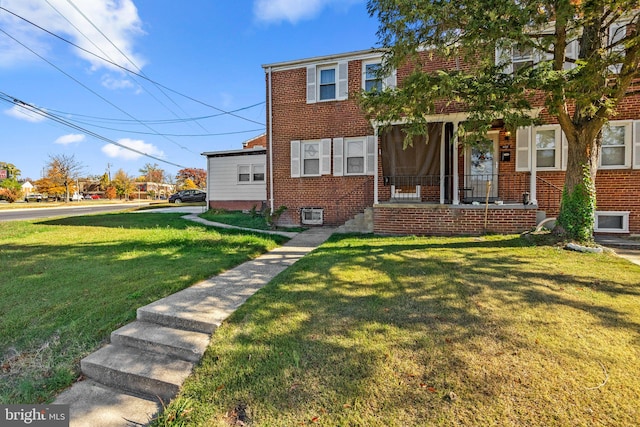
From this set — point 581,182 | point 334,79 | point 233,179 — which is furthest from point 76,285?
point 233,179

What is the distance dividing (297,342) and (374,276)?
2.02 meters

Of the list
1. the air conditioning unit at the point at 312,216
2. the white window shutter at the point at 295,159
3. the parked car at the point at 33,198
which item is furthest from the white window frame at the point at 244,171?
the parked car at the point at 33,198

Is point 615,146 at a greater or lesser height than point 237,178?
greater

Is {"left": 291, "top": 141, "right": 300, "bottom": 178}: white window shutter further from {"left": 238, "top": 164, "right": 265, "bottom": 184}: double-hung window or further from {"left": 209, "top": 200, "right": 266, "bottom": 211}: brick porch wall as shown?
{"left": 209, "top": 200, "right": 266, "bottom": 211}: brick porch wall

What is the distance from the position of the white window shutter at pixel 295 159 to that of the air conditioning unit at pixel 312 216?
4.36 ft

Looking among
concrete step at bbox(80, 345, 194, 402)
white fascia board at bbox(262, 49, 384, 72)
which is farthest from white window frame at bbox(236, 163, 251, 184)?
concrete step at bbox(80, 345, 194, 402)

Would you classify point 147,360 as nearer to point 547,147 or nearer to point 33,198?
point 547,147

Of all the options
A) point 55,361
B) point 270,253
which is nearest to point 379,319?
point 55,361

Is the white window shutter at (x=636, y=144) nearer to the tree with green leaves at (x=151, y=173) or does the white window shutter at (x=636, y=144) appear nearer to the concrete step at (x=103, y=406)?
the concrete step at (x=103, y=406)

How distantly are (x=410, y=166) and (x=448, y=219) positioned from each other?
1917 millimetres

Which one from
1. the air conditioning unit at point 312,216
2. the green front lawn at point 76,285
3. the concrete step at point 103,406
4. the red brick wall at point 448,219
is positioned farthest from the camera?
the air conditioning unit at point 312,216

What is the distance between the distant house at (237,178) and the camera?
15.6 m

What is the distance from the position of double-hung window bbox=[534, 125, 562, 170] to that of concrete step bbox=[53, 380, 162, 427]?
10523mm

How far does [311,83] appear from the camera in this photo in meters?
11.0
